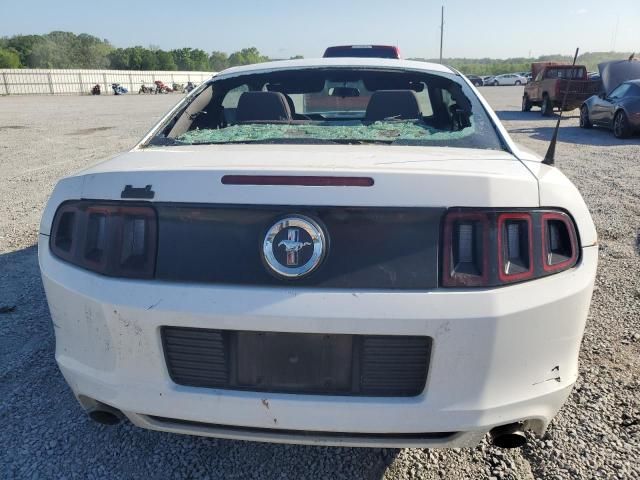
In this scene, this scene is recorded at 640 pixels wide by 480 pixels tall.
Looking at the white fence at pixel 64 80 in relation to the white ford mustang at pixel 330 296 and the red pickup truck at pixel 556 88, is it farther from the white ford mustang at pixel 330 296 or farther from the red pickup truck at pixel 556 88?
the white ford mustang at pixel 330 296

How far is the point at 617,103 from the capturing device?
1333 cm

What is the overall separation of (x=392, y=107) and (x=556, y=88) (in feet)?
57.4

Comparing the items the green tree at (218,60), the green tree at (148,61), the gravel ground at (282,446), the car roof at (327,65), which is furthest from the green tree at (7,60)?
the car roof at (327,65)

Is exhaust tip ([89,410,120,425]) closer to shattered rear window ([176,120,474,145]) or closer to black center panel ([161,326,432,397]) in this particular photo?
black center panel ([161,326,432,397])

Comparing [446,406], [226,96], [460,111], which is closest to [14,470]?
[446,406]

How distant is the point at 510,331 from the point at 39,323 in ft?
9.99

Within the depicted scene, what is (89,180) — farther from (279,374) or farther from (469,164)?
(469,164)

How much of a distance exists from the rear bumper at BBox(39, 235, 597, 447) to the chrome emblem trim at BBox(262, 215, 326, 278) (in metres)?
0.07

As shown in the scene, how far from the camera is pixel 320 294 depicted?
5.36 feet

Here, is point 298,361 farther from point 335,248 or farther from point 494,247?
point 494,247

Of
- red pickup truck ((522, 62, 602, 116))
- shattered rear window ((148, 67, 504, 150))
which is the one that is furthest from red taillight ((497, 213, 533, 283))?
red pickup truck ((522, 62, 602, 116))

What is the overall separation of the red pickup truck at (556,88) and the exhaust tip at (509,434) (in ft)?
59.3

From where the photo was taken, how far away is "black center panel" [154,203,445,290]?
166cm

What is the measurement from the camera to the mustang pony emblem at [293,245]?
5.43 ft
